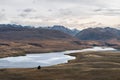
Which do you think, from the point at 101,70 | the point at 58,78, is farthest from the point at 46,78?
the point at 101,70

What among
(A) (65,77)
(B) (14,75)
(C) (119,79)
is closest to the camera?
(C) (119,79)

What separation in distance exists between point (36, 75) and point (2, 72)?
16.3 meters

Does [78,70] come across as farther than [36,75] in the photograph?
Yes

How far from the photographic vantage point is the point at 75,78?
3812 inches

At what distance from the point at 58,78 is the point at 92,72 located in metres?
13.8

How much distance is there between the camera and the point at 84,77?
97.7 metres

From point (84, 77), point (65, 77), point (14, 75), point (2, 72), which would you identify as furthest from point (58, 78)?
point (2, 72)

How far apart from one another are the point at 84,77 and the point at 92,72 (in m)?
6.78

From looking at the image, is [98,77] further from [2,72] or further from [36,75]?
[2,72]

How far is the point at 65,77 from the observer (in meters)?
98.4

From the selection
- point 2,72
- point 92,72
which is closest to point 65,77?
point 92,72

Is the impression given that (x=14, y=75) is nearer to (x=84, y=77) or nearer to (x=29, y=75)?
(x=29, y=75)

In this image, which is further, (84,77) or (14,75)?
(14,75)

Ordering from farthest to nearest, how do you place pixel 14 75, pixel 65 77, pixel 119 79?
pixel 14 75 < pixel 65 77 < pixel 119 79
